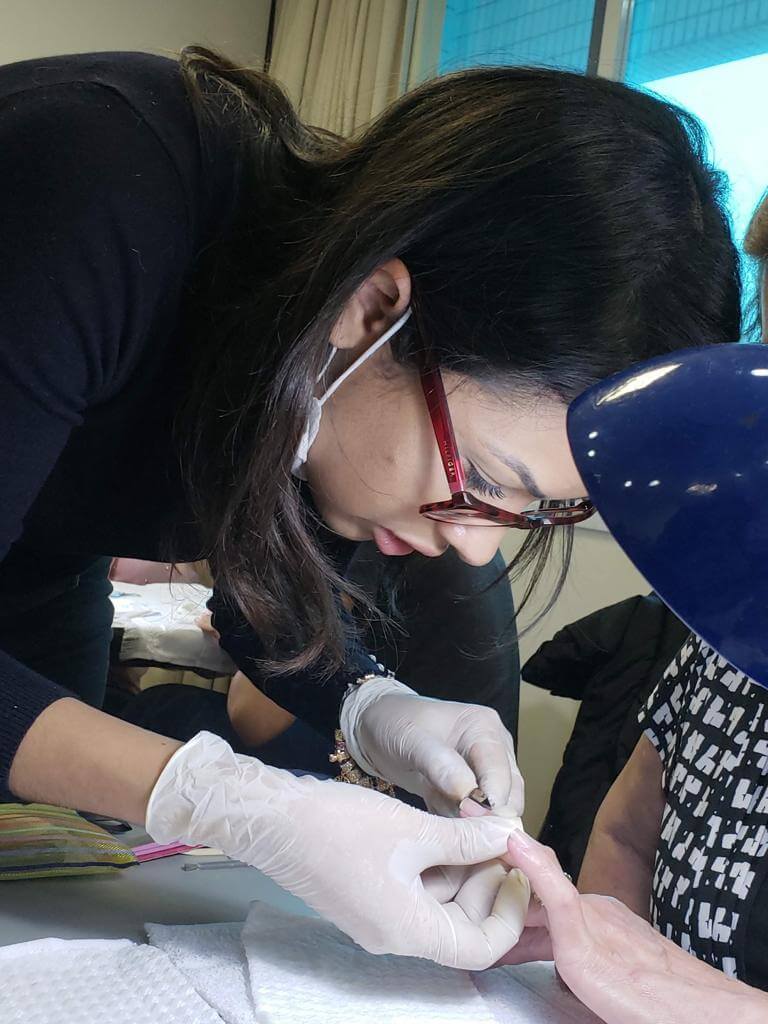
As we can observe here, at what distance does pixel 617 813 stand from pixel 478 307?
725 mm

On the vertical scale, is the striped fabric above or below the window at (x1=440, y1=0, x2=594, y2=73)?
below

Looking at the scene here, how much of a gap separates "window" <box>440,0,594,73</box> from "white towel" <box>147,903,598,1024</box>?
8.59ft

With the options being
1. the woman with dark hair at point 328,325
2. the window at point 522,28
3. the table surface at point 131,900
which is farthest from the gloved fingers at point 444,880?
the window at point 522,28

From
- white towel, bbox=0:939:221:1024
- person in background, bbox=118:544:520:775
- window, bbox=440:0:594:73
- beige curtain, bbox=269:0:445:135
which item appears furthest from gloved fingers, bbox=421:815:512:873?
beige curtain, bbox=269:0:445:135

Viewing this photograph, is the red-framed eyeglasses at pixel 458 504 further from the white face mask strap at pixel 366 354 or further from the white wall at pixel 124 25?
the white wall at pixel 124 25

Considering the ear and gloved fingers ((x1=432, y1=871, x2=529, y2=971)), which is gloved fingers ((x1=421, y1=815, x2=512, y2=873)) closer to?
gloved fingers ((x1=432, y1=871, x2=529, y2=971))

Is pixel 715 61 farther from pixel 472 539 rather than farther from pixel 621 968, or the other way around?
pixel 621 968

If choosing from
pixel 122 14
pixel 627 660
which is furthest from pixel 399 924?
pixel 122 14

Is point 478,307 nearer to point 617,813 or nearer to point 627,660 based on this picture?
point 617,813

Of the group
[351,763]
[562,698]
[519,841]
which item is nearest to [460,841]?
[519,841]

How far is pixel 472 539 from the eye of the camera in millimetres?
994

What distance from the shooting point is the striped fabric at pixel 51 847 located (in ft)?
3.00

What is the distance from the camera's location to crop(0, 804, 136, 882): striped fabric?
0.91m

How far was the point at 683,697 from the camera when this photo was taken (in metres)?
1.22
